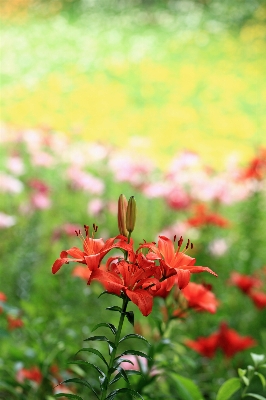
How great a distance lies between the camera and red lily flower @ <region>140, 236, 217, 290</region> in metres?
0.46

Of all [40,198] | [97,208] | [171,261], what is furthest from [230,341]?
[97,208]

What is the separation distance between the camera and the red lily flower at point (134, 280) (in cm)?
44

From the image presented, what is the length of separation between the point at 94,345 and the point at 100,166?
1.14m

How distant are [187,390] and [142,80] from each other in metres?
3.16

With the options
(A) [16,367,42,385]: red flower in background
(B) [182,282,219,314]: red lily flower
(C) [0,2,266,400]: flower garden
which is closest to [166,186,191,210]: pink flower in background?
(C) [0,2,266,400]: flower garden

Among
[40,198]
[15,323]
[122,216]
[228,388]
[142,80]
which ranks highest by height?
[142,80]

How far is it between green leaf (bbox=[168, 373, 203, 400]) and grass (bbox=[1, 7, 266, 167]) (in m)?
1.64

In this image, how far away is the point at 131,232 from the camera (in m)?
0.48

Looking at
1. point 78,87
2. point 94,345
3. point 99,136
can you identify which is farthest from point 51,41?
point 94,345

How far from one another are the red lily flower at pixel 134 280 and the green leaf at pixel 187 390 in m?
0.19

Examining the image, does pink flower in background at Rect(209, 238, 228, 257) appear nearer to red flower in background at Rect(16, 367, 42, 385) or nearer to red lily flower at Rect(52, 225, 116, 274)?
red flower in background at Rect(16, 367, 42, 385)

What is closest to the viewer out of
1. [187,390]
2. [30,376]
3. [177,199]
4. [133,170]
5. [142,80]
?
[187,390]

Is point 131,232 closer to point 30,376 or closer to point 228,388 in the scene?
point 228,388

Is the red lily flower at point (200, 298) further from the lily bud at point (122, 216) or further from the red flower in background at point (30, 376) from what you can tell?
the red flower in background at point (30, 376)
